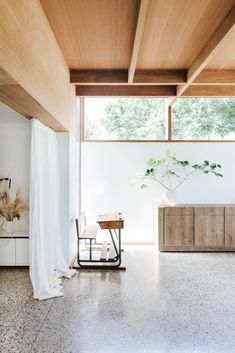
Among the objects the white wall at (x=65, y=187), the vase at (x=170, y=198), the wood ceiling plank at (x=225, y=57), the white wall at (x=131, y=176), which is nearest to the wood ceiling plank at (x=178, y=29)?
the wood ceiling plank at (x=225, y=57)

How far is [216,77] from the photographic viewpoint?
405 cm

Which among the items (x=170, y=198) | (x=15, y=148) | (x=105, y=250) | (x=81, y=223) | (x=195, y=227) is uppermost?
(x=15, y=148)

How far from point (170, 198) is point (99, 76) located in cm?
260

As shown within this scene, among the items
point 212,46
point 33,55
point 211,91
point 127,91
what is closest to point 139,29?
Result: point 212,46

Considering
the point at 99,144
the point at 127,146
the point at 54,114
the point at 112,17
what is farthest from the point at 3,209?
the point at 112,17

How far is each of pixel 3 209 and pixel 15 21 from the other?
296 centimetres

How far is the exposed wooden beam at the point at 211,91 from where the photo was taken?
15.6ft

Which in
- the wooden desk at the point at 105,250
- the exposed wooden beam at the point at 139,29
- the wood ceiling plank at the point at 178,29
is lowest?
the wooden desk at the point at 105,250

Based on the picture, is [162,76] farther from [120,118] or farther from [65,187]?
[65,187]

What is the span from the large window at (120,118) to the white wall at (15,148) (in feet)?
5.40

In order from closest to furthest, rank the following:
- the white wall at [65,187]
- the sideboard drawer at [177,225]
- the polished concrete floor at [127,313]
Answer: the polished concrete floor at [127,313] < the white wall at [65,187] < the sideboard drawer at [177,225]

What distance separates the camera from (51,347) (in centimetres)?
231

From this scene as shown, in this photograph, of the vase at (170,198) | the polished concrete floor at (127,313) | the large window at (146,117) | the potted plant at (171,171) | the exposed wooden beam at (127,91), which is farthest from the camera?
the large window at (146,117)

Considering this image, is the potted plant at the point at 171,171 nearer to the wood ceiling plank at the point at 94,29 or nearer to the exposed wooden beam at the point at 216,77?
the exposed wooden beam at the point at 216,77
